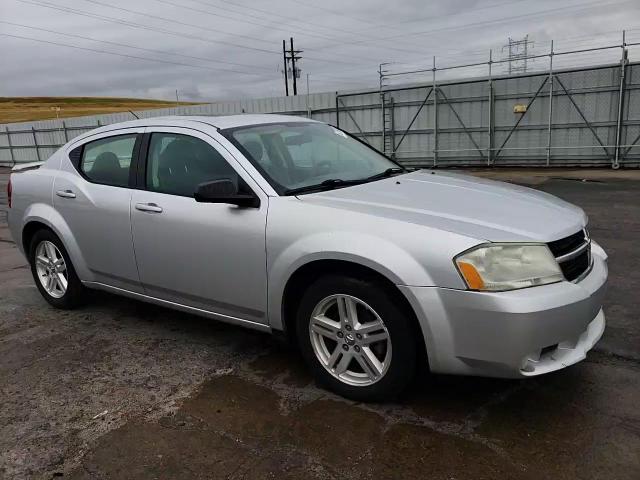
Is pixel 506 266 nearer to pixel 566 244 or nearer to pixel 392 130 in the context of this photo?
pixel 566 244

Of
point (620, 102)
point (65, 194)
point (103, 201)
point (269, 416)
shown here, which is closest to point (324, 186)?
point (269, 416)

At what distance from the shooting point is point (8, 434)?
2918 mm

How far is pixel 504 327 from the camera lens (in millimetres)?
2525

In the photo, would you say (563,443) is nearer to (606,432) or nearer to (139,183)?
(606,432)

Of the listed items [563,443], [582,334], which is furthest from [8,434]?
[582,334]

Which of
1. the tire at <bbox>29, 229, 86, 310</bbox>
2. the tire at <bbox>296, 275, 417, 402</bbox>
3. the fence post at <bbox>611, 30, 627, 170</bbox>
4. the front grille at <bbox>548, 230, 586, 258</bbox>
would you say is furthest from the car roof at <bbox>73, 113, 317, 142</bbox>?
the fence post at <bbox>611, 30, 627, 170</bbox>

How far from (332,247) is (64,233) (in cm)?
265

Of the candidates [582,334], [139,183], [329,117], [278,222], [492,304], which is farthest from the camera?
[329,117]

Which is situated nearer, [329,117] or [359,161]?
[359,161]

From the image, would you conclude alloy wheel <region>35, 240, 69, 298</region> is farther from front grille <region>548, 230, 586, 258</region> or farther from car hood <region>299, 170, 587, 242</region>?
front grille <region>548, 230, 586, 258</region>

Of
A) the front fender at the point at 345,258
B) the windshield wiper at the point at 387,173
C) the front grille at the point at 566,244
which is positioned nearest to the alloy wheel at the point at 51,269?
the front fender at the point at 345,258

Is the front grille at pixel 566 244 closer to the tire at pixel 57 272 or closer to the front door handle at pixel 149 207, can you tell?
the front door handle at pixel 149 207

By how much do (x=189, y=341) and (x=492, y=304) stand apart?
2.38m

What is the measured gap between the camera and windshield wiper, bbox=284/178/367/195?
10.9ft
